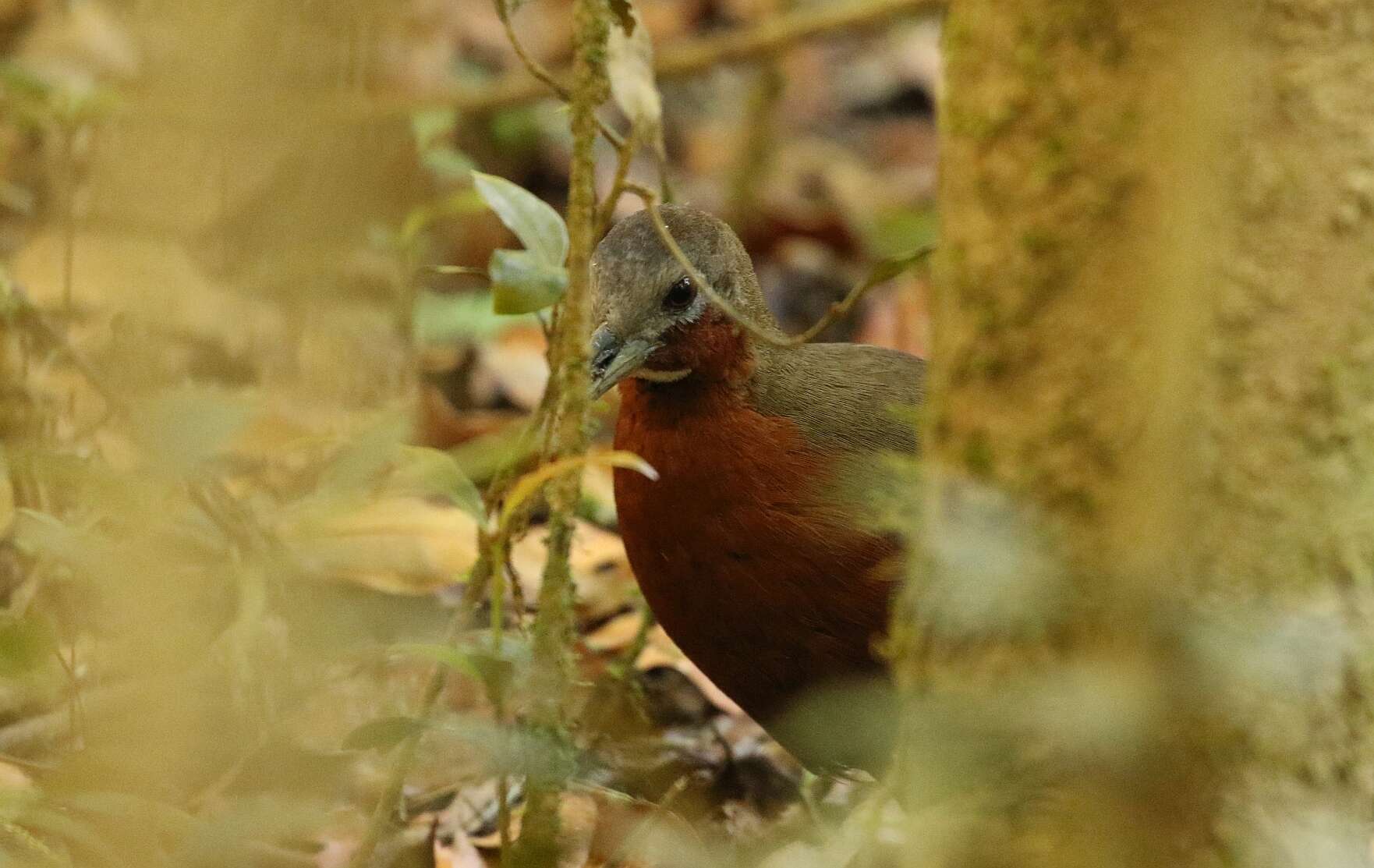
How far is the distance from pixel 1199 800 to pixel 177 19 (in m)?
1.45

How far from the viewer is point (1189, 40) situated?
1.46m

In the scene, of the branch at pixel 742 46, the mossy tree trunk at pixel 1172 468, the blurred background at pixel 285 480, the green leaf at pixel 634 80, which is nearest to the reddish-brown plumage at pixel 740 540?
the blurred background at pixel 285 480

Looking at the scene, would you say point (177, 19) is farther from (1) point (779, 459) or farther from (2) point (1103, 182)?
(1) point (779, 459)

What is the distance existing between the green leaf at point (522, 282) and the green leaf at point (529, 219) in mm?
83

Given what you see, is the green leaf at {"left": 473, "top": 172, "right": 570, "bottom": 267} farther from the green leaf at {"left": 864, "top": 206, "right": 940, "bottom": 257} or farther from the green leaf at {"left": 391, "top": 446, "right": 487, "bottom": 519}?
the green leaf at {"left": 864, "top": 206, "right": 940, "bottom": 257}

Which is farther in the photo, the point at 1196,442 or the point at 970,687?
the point at 970,687

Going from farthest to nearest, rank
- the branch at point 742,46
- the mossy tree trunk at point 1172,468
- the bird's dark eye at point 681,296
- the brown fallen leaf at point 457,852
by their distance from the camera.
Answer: the branch at point 742,46
the bird's dark eye at point 681,296
the brown fallen leaf at point 457,852
the mossy tree trunk at point 1172,468

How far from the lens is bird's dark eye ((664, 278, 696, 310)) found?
9.87 ft

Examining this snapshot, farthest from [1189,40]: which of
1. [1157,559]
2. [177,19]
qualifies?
[177,19]

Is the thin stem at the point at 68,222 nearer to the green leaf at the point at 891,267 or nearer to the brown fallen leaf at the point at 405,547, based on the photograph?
the brown fallen leaf at the point at 405,547

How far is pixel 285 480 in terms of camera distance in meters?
3.79

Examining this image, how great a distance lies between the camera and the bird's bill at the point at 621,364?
2.89 metres

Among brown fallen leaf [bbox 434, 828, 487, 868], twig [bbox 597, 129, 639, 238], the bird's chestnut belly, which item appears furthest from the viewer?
the bird's chestnut belly

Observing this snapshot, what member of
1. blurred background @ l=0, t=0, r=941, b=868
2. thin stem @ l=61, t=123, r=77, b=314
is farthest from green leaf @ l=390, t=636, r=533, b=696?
thin stem @ l=61, t=123, r=77, b=314
